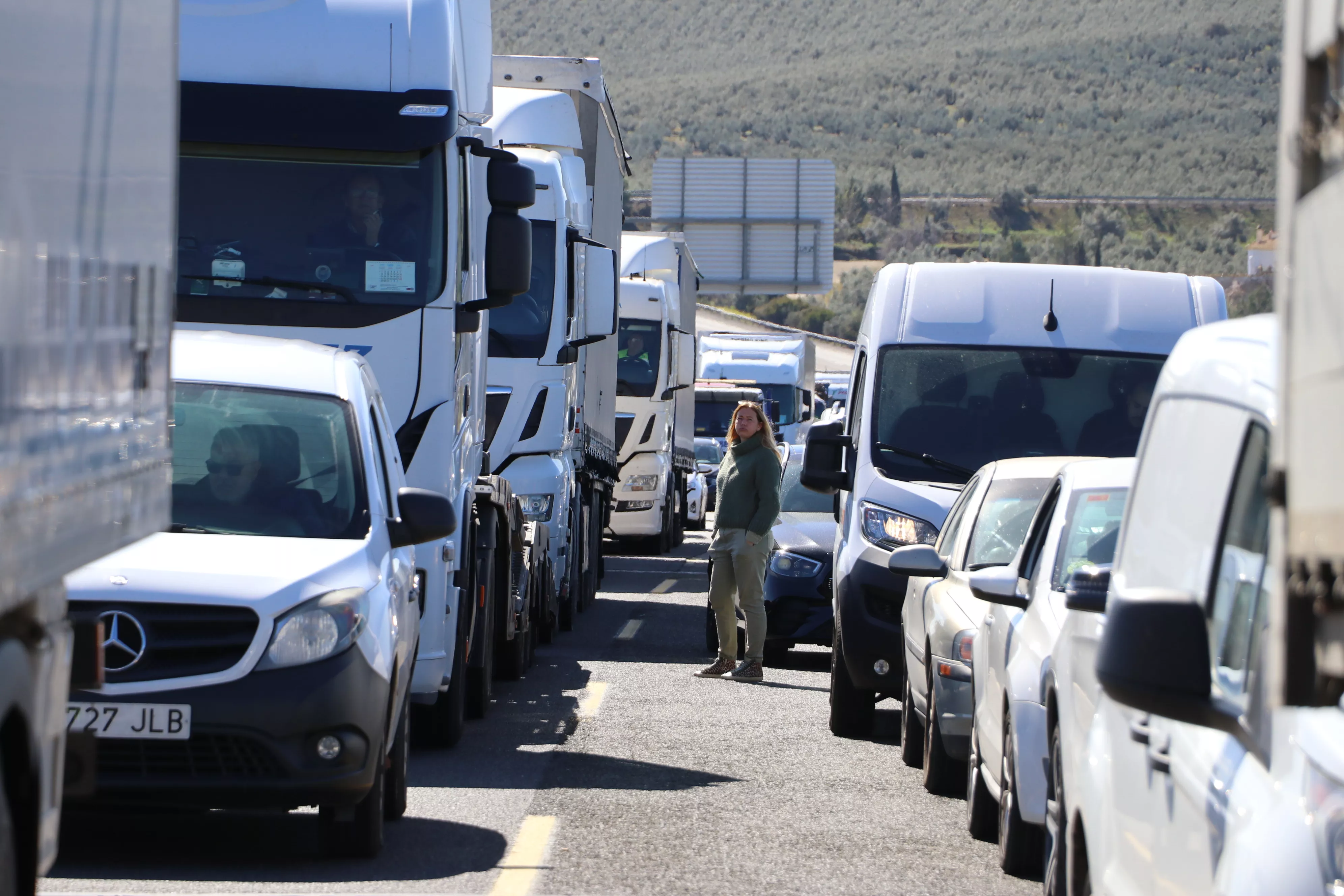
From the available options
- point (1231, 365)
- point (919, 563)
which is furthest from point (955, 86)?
point (1231, 365)

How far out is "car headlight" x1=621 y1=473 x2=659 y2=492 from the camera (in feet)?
87.1

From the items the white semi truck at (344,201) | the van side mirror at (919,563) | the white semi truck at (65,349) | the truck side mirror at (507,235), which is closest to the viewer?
the white semi truck at (65,349)

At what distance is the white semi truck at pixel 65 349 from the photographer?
11.0 feet

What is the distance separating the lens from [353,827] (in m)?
7.00

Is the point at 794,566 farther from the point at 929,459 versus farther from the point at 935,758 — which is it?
the point at 935,758

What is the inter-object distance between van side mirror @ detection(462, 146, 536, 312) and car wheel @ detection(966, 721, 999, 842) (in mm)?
3600

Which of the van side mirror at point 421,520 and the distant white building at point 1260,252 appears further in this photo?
the distant white building at point 1260,252

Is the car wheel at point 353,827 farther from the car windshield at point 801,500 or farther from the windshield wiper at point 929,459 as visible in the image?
the car windshield at point 801,500

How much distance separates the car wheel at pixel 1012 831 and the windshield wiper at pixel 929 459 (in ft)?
14.1

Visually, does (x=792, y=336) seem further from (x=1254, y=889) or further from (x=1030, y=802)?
(x=1254, y=889)

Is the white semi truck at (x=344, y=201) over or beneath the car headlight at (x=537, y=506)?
over

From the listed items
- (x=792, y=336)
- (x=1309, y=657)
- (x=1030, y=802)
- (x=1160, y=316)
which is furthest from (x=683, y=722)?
(x=792, y=336)

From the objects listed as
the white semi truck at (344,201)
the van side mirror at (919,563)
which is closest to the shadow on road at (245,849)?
the white semi truck at (344,201)

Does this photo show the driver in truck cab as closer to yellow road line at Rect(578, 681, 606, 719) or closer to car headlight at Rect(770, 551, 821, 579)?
yellow road line at Rect(578, 681, 606, 719)
